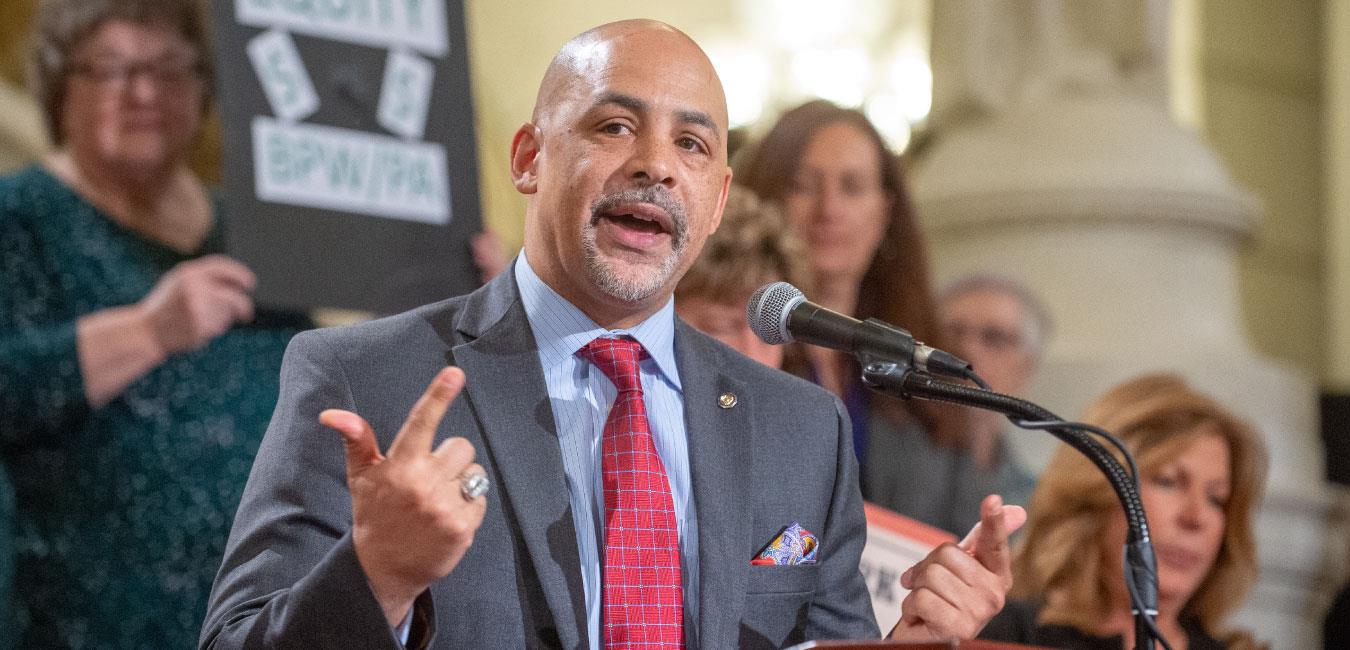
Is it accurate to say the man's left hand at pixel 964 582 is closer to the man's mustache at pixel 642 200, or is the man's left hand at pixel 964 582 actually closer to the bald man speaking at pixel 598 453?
the bald man speaking at pixel 598 453

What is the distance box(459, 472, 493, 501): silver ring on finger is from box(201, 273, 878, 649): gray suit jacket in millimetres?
131

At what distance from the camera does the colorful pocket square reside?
2.08 metres

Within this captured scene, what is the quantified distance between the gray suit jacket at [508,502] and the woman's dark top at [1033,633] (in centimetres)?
112

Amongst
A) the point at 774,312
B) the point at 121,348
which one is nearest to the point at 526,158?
the point at 774,312

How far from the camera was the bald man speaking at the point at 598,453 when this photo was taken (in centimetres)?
187

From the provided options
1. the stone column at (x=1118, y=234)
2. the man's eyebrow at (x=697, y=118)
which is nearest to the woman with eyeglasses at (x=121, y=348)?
the man's eyebrow at (x=697, y=118)

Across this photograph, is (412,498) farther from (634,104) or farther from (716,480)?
(634,104)

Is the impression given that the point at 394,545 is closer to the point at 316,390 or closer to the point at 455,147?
the point at 316,390

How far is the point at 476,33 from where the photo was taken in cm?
1120

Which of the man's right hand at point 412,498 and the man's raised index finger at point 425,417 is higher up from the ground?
the man's raised index finger at point 425,417

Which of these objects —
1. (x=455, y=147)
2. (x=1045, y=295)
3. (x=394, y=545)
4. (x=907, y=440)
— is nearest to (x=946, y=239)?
(x=1045, y=295)

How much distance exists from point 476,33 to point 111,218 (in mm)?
8094

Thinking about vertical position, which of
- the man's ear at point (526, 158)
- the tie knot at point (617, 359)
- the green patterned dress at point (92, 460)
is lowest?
the green patterned dress at point (92, 460)

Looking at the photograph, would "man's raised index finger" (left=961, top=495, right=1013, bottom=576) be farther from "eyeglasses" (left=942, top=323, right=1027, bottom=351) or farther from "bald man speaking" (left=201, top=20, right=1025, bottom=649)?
"eyeglasses" (left=942, top=323, right=1027, bottom=351)
